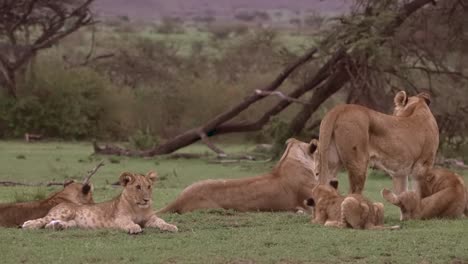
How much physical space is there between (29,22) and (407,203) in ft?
62.5

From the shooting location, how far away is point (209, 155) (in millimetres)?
23188

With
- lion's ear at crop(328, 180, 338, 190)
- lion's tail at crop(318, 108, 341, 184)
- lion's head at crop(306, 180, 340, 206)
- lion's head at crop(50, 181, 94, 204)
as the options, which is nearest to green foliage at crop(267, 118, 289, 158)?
lion's tail at crop(318, 108, 341, 184)

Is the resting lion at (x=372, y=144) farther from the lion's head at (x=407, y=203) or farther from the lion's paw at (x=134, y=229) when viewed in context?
the lion's paw at (x=134, y=229)

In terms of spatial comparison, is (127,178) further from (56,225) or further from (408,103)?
(408,103)

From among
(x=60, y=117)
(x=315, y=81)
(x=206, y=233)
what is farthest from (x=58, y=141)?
(x=206, y=233)

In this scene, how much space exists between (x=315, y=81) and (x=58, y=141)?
32.4 ft

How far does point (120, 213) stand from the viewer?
9.75 meters

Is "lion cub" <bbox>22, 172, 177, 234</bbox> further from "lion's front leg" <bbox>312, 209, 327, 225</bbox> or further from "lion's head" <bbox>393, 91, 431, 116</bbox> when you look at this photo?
"lion's head" <bbox>393, 91, 431, 116</bbox>

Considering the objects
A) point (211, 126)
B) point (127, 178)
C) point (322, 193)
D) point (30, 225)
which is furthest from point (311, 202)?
point (211, 126)

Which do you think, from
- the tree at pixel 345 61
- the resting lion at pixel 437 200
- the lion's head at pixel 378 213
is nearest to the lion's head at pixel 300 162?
the resting lion at pixel 437 200

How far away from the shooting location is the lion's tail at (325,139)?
10.7 m

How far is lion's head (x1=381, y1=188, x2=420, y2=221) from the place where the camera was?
10383 millimetres

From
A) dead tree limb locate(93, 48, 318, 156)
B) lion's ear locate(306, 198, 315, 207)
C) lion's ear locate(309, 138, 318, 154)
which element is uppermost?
lion's ear locate(309, 138, 318, 154)

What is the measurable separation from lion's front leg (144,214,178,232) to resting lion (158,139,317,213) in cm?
145
